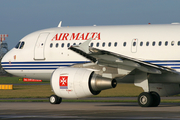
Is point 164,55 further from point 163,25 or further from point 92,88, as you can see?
point 92,88

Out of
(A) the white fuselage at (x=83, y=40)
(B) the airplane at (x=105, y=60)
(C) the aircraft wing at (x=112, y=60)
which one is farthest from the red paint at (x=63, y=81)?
(A) the white fuselage at (x=83, y=40)

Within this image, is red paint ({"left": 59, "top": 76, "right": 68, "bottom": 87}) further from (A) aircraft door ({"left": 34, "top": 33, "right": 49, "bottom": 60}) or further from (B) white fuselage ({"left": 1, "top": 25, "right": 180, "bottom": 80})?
(A) aircraft door ({"left": 34, "top": 33, "right": 49, "bottom": 60})

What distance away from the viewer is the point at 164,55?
22.2m

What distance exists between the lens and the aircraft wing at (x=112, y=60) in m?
19.5

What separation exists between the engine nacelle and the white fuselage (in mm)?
2418

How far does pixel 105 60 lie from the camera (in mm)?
20750

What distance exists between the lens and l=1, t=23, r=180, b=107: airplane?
2139 cm

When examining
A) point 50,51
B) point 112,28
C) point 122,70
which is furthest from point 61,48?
point 122,70

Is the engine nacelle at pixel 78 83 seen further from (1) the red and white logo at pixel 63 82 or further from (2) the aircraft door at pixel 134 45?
(2) the aircraft door at pixel 134 45

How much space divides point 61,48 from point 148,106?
6931 millimetres

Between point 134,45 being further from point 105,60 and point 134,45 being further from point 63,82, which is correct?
point 63,82

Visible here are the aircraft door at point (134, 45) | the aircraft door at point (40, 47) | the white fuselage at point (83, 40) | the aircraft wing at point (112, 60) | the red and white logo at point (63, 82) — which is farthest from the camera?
the aircraft door at point (40, 47)

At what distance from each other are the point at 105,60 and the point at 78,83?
211cm

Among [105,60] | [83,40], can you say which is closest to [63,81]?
[105,60]
